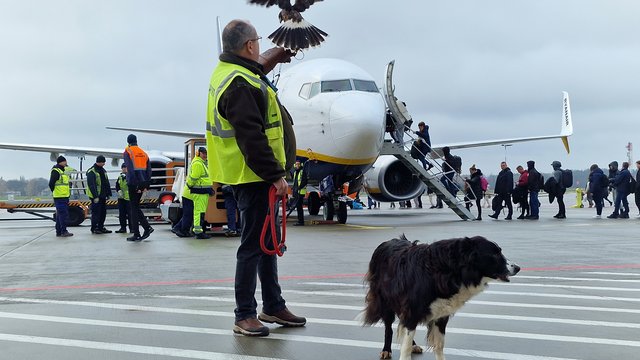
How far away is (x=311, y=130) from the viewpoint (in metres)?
15.6

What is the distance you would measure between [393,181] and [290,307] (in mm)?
14937

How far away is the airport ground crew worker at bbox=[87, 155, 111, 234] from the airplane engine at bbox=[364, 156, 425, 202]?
769cm

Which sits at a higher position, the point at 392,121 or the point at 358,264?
the point at 392,121

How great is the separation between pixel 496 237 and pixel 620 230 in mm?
3472

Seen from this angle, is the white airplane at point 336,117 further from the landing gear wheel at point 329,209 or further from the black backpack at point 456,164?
the black backpack at point 456,164

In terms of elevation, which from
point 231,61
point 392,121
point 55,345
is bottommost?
point 55,345

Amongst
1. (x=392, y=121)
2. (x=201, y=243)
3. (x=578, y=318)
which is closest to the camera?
(x=578, y=318)

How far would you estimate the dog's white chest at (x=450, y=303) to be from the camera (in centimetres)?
352

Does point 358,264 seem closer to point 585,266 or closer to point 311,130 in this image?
point 585,266

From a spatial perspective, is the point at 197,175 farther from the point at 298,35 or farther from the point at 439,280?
the point at 439,280

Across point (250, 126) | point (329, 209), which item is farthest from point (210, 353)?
point (329, 209)

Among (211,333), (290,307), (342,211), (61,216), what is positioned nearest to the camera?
Result: (211,333)

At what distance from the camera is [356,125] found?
1456 cm

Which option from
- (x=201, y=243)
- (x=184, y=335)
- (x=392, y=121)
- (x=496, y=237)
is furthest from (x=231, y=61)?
(x=392, y=121)
